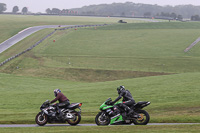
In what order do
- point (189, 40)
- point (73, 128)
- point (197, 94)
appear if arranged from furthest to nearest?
point (189, 40), point (197, 94), point (73, 128)

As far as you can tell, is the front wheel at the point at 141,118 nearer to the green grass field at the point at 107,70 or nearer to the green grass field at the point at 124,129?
the green grass field at the point at 124,129

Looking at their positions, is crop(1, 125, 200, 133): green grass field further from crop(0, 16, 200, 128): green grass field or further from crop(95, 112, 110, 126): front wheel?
crop(0, 16, 200, 128): green grass field

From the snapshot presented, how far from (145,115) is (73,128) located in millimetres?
4022

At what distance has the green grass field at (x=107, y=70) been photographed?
991 inches

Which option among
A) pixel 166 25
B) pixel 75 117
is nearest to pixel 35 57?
pixel 75 117

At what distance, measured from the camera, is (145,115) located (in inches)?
688

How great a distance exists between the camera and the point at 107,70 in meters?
58.0

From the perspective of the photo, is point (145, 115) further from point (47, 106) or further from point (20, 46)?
point (20, 46)

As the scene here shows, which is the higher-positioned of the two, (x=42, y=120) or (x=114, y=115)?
(x=114, y=115)

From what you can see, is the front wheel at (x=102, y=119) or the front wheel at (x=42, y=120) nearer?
the front wheel at (x=102, y=119)

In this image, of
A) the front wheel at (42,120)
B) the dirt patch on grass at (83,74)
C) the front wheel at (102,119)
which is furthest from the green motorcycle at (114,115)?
the dirt patch on grass at (83,74)

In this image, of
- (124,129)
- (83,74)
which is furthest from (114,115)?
(83,74)

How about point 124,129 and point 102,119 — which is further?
point 102,119

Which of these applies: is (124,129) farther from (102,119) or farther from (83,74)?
(83,74)
